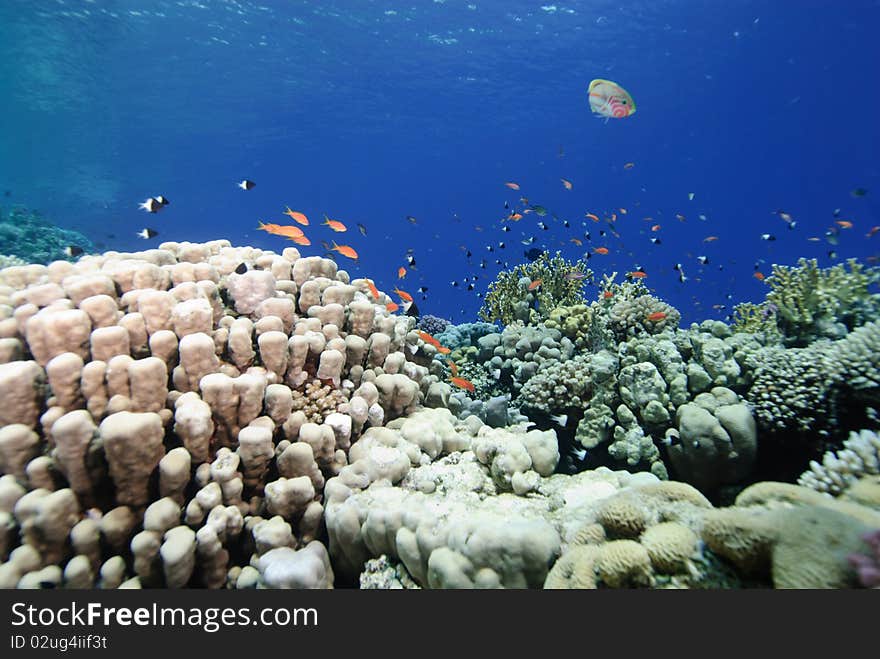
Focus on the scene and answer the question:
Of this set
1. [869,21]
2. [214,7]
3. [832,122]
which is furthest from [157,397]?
[832,122]

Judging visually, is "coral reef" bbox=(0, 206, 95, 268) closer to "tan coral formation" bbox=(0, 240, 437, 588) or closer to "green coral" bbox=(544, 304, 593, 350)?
"tan coral formation" bbox=(0, 240, 437, 588)

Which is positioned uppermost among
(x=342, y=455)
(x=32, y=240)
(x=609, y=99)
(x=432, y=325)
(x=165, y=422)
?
(x=32, y=240)

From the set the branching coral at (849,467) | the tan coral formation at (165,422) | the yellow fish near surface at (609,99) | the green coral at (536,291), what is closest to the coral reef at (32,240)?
the green coral at (536,291)

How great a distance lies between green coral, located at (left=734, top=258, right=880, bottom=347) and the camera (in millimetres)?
6395

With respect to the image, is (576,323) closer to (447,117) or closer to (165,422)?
(165,422)

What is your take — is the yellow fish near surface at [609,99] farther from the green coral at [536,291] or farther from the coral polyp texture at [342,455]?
the coral polyp texture at [342,455]

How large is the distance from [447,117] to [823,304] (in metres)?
52.3

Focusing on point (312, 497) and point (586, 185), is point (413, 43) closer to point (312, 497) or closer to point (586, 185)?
point (312, 497)

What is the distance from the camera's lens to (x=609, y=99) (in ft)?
22.1

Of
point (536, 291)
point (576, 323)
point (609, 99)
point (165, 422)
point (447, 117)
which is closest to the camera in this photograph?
point (165, 422)

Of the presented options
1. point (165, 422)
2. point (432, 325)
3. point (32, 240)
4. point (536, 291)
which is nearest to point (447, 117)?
point (32, 240)

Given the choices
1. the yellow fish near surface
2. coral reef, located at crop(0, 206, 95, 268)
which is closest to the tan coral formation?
the yellow fish near surface

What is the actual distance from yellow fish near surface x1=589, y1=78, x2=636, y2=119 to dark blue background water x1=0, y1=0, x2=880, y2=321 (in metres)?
6.31

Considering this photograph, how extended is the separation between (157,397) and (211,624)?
158cm
